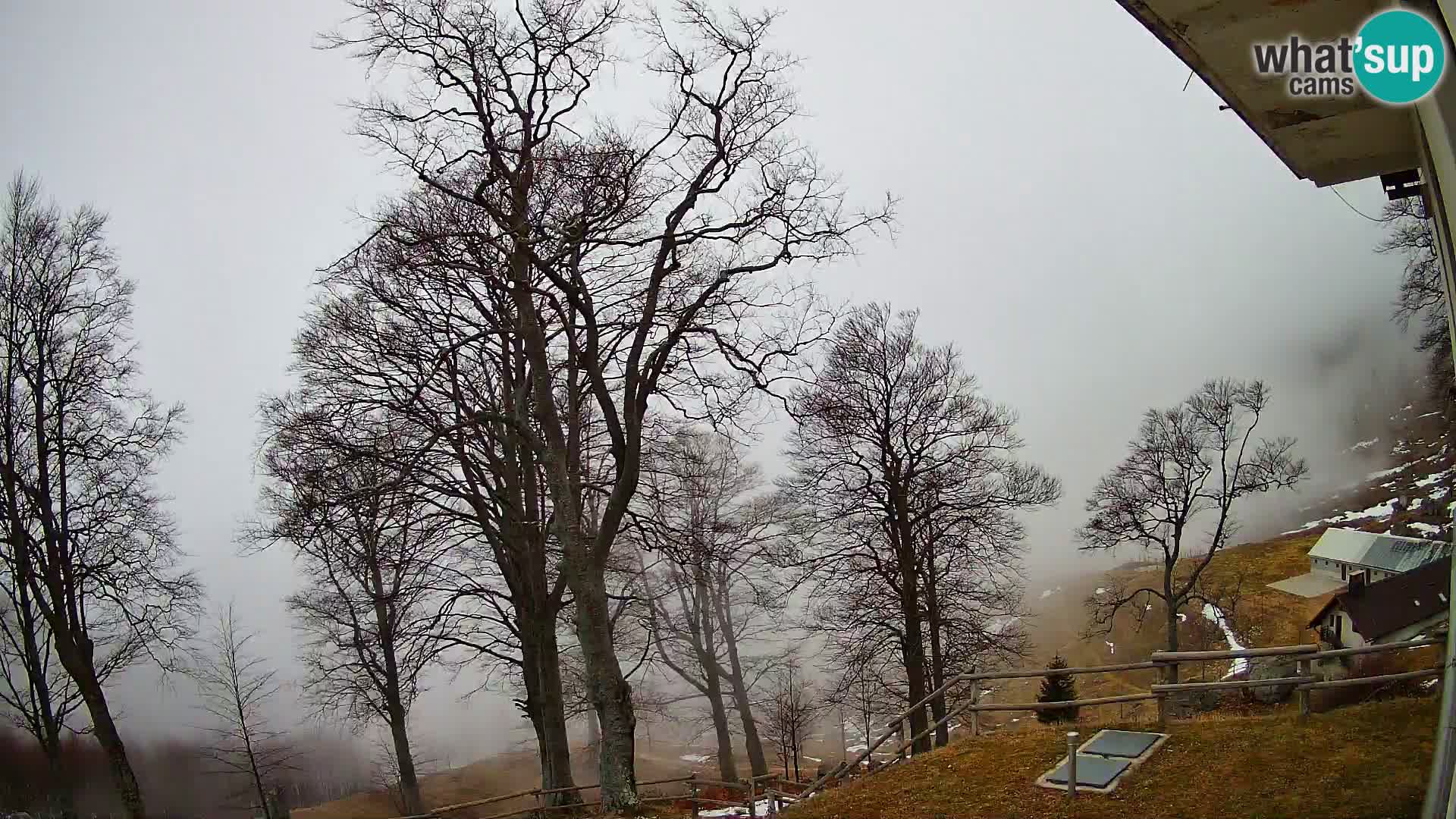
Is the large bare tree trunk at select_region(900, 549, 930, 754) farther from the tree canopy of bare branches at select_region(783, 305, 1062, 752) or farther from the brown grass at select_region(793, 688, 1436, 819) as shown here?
the brown grass at select_region(793, 688, 1436, 819)

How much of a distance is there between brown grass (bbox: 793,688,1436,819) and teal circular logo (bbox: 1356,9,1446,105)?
195 inches

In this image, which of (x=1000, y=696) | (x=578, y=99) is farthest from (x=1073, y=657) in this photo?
(x=578, y=99)

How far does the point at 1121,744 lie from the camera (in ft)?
31.6

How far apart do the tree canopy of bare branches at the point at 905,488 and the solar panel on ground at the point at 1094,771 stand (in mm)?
7196

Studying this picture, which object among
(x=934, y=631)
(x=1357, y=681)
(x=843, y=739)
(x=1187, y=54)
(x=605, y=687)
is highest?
(x=1187, y=54)

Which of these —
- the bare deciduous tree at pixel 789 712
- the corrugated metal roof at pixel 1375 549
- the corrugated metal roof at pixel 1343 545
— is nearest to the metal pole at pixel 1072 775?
the bare deciduous tree at pixel 789 712

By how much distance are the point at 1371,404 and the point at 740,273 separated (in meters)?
65.2

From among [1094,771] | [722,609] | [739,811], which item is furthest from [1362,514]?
[1094,771]

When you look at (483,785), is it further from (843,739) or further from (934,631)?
(934,631)

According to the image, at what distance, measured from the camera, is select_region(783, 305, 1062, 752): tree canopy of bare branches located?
55.6ft

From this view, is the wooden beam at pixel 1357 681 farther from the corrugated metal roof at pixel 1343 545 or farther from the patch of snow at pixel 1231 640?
the corrugated metal roof at pixel 1343 545

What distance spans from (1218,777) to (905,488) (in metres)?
9.36

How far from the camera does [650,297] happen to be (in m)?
10.6

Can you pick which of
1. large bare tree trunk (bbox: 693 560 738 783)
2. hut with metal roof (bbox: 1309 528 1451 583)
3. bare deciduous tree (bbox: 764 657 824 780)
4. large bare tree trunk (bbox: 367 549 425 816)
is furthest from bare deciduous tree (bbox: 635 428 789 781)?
hut with metal roof (bbox: 1309 528 1451 583)
